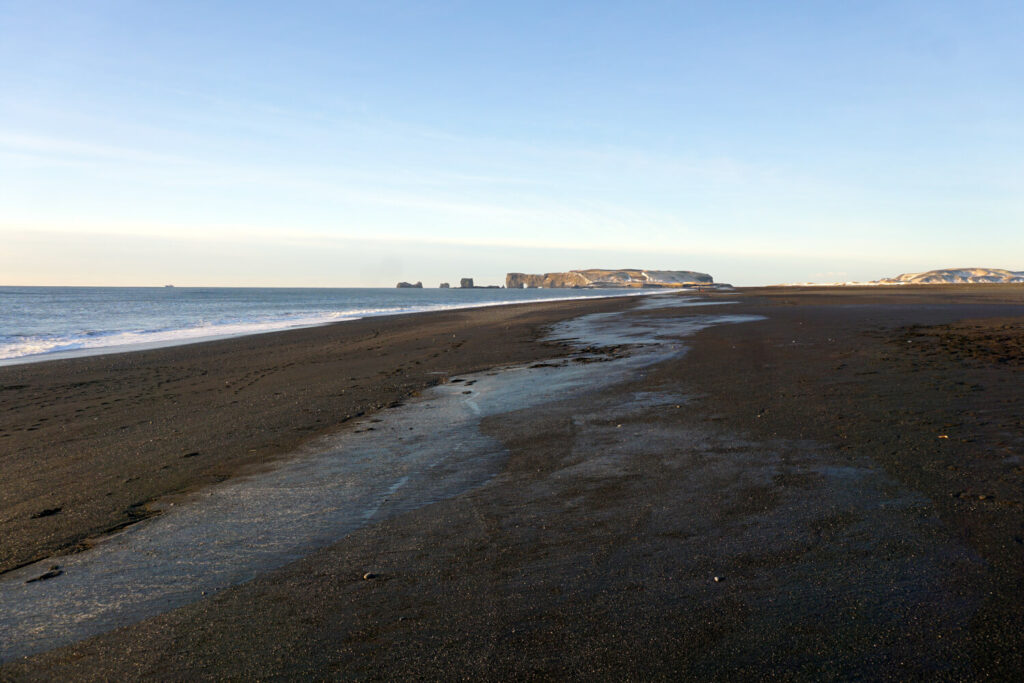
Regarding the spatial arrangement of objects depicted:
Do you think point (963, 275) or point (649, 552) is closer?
point (649, 552)

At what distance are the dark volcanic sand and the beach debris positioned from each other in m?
0.54

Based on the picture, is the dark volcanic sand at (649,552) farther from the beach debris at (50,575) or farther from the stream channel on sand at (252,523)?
the beach debris at (50,575)

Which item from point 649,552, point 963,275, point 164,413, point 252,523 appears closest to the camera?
point 649,552

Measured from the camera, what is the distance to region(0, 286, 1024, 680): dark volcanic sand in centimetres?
302

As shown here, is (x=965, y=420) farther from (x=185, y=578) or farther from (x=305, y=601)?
(x=185, y=578)

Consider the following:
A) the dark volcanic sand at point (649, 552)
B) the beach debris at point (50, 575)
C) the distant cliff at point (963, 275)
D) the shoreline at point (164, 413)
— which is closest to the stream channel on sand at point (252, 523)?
the beach debris at point (50, 575)

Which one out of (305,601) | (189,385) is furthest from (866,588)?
(189,385)

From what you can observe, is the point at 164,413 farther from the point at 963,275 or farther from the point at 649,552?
the point at 963,275

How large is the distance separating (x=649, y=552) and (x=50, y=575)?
3911 millimetres

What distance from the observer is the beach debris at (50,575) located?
4.12 m

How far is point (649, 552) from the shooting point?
414cm

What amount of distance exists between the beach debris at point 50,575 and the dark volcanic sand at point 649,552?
539mm

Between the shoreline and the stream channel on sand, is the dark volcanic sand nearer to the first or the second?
the shoreline

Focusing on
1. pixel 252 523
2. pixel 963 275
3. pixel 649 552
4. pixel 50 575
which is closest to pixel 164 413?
pixel 252 523
